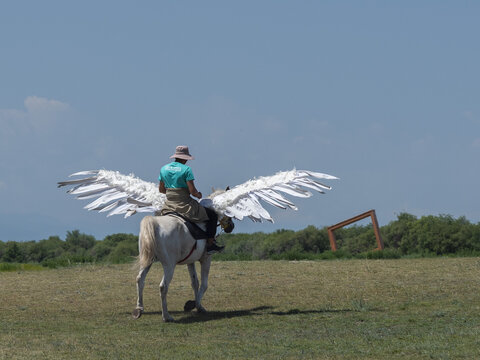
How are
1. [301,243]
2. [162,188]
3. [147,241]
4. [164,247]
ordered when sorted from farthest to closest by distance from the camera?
[301,243] < [162,188] < [164,247] < [147,241]

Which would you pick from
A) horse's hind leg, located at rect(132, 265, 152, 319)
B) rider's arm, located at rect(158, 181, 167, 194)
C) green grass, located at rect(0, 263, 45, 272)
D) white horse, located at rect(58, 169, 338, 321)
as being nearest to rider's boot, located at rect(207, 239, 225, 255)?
white horse, located at rect(58, 169, 338, 321)

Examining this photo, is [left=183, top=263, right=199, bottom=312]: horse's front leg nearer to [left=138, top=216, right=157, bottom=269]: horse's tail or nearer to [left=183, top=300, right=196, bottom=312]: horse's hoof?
[left=183, top=300, right=196, bottom=312]: horse's hoof

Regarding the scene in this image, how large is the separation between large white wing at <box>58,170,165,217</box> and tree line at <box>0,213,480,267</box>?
9.92m

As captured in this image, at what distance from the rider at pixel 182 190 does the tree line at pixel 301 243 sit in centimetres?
1092

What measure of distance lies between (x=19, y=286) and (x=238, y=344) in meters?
9.47

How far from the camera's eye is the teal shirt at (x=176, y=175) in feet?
39.5

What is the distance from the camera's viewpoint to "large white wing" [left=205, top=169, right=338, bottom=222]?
12133mm

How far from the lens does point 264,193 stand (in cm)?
1239

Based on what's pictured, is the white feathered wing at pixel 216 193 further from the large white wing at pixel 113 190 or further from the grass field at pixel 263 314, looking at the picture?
the grass field at pixel 263 314

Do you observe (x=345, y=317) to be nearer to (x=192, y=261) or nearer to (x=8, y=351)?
(x=192, y=261)

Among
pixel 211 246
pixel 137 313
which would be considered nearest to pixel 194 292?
pixel 211 246

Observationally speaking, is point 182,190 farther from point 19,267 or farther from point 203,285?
point 19,267

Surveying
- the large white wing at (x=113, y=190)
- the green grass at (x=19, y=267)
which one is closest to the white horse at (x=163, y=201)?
the large white wing at (x=113, y=190)

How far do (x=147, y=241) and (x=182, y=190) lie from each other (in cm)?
124
